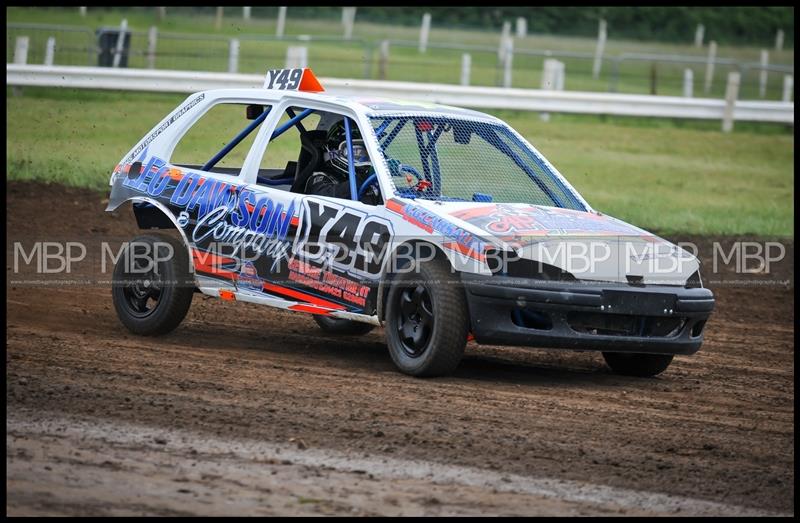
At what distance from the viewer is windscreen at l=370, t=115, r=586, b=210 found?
8406mm

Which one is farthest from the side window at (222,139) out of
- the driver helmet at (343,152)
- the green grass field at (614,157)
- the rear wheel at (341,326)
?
the green grass field at (614,157)

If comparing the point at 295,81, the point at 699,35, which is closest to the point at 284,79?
the point at 295,81

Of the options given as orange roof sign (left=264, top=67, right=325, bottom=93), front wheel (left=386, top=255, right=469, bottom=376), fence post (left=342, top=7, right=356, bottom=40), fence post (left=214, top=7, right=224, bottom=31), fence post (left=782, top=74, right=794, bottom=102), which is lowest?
front wheel (left=386, top=255, right=469, bottom=376)

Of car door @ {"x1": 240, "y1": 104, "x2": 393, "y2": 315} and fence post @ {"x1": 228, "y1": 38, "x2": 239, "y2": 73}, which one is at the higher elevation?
fence post @ {"x1": 228, "y1": 38, "x2": 239, "y2": 73}

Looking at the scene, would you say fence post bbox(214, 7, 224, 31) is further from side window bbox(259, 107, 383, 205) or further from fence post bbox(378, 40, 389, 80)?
side window bbox(259, 107, 383, 205)

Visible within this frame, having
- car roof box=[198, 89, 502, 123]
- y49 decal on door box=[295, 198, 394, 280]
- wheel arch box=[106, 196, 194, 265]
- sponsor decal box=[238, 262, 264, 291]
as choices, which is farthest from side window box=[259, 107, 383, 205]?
wheel arch box=[106, 196, 194, 265]

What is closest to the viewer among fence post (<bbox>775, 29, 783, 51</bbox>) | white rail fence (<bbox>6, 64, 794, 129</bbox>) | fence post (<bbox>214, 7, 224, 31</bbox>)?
white rail fence (<bbox>6, 64, 794, 129</bbox>)

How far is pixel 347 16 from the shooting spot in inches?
1416

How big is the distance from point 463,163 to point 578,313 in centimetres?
149

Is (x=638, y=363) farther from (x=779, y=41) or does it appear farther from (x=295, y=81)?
(x=779, y=41)

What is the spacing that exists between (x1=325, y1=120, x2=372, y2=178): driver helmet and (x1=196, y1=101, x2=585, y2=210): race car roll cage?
0.10 metres

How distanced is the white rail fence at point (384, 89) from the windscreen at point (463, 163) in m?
8.89

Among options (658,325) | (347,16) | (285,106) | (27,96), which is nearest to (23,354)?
(285,106)

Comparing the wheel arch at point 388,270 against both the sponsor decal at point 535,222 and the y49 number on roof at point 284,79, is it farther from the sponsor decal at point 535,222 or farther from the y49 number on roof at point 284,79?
the y49 number on roof at point 284,79
